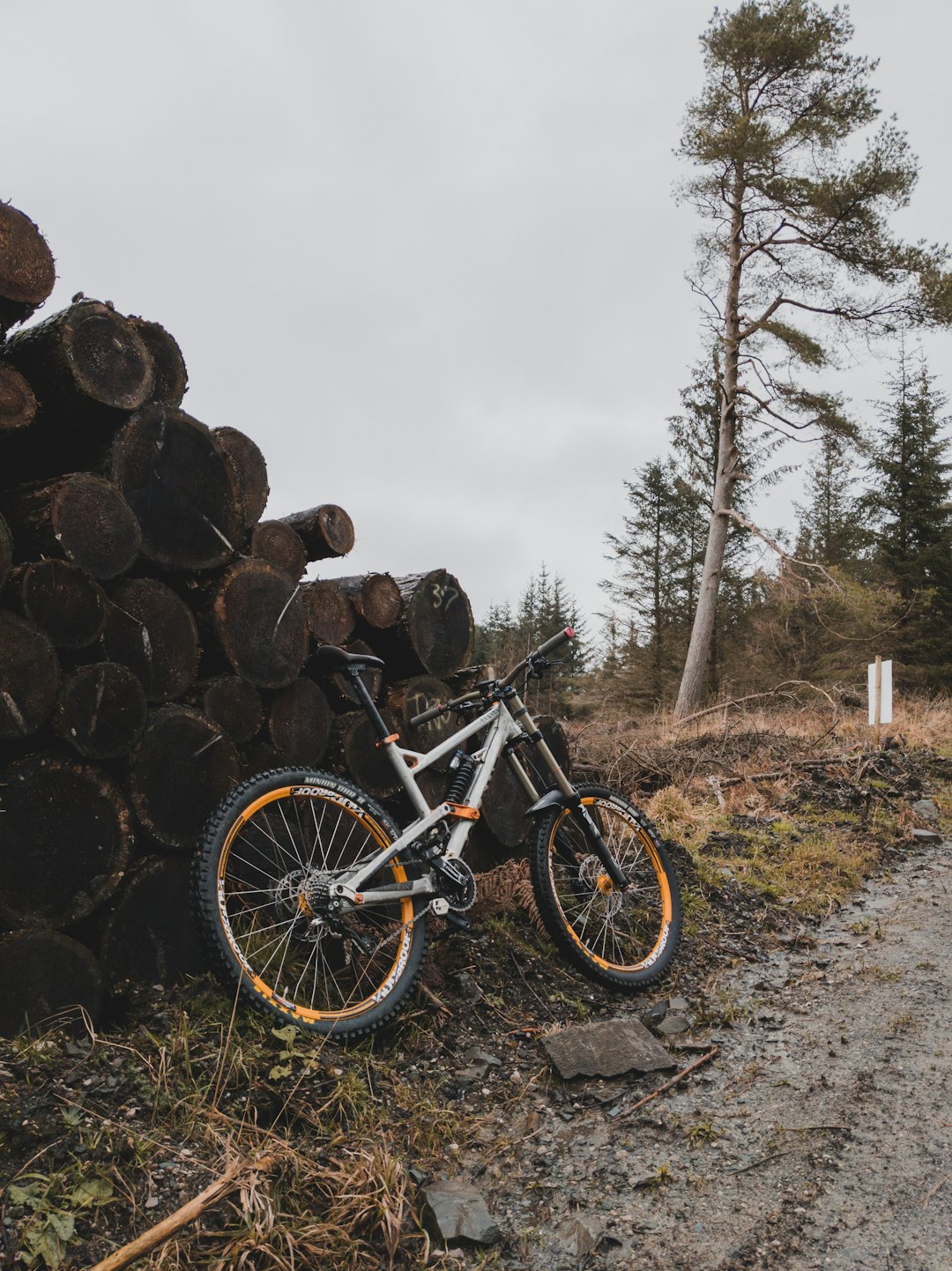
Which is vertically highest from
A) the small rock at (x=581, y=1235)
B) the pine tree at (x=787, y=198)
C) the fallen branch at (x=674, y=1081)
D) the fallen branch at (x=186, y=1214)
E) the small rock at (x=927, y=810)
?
the pine tree at (x=787, y=198)

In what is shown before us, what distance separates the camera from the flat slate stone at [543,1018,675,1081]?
307 cm

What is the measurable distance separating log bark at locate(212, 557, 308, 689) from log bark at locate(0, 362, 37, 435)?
893mm

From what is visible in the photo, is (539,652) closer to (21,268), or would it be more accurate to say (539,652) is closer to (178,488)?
(178,488)

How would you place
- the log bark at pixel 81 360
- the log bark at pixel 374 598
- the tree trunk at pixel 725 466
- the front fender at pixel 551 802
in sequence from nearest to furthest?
the log bark at pixel 81 360 → the front fender at pixel 551 802 → the log bark at pixel 374 598 → the tree trunk at pixel 725 466

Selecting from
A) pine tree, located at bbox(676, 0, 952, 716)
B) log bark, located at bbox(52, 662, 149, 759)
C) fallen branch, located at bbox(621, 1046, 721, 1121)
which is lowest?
fallen branch, located at bbox(621, 1046, 721, 1121)

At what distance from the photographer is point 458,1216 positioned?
221 centimetres

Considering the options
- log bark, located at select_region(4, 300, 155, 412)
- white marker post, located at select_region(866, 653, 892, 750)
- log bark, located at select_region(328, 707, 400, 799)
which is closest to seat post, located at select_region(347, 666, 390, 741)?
log bark, located at select_region(328, 707, 400, 799)

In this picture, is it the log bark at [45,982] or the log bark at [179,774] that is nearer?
the log bark at [45,982]

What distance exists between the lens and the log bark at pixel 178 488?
3.12 metres

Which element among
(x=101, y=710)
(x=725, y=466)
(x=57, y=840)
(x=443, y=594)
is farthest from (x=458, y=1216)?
(x=725, y=466)

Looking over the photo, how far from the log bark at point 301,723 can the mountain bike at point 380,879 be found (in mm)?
151

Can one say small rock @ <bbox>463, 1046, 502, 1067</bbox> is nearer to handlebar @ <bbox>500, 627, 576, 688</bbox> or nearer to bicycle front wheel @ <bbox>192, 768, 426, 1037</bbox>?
bicycle front wheel @ <bbox>192, 768, 426, 1037</bbox>

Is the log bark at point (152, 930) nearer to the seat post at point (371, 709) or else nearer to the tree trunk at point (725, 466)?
the seat post at point (371, 709)

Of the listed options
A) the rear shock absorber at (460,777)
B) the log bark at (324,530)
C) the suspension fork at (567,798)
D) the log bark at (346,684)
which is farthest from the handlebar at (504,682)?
the log bark at (324,530)
